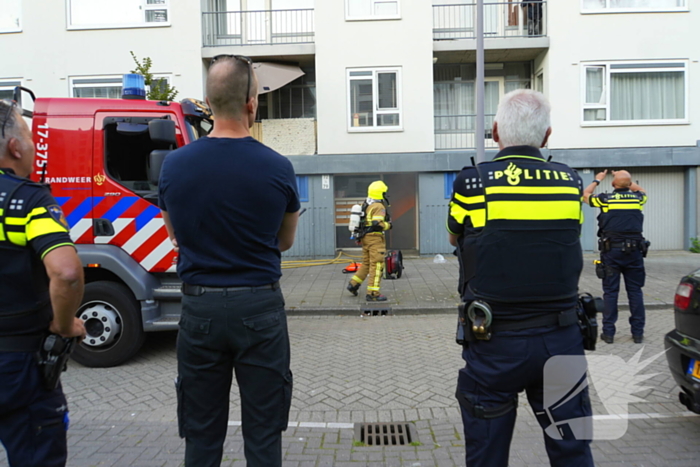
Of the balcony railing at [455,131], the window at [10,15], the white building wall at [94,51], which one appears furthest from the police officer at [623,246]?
the window at [10,15]

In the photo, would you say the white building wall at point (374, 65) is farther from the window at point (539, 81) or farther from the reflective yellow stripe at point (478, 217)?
the reflective yellow stripe at point (478, 217)

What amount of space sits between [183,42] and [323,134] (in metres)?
Answer: 4.71

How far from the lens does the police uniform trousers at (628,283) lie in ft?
20.2

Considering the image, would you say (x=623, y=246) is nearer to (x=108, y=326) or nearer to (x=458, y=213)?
(x=458, y=213)

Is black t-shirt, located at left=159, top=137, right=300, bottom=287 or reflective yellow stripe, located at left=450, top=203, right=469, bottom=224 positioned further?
reflective yellow stripe, located at left=450, top=203, right=469, bottom=224

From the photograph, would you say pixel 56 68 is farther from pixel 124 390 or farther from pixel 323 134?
pixel 124 390

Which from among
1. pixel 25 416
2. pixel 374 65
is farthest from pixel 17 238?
pixel 374 65

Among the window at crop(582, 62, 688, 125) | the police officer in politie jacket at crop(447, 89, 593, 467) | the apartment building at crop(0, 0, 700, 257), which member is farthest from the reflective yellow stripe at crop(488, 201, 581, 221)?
the window at crop(582, 62, 688, 125)

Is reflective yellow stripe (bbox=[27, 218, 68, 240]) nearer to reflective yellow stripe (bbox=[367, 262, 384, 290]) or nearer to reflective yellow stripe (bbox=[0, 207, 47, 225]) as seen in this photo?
reflective yellow stripe (bbox=[0, 207, 47, 225])

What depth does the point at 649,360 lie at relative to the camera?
5574 mm

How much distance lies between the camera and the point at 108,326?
547cm

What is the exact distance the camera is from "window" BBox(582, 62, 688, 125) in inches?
581

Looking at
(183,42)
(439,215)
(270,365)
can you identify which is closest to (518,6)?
(439,215)

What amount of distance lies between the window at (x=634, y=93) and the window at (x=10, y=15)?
52.4 feet
